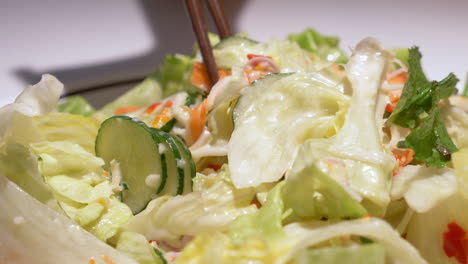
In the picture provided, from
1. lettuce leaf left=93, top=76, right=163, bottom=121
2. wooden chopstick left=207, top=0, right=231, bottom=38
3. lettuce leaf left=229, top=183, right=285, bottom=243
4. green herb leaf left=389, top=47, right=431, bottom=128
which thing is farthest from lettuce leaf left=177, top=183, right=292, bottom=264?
lettuce leaf left=93, top=76, right=163, bottom=121

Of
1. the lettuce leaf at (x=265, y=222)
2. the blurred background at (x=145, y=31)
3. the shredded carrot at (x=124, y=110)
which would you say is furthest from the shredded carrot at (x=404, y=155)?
the blurred background at (x=145, y=31)

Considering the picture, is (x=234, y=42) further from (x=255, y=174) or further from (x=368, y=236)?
(x=368, y=236)

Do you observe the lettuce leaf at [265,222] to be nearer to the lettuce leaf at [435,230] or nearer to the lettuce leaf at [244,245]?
the lettuce leaf at [244,245]

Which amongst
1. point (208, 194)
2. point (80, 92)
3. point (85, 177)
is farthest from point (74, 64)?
point (208, 194)

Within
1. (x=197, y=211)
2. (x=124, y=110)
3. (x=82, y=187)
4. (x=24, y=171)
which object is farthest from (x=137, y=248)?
(x=124, y=110)

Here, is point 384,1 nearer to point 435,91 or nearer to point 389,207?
point 435,91

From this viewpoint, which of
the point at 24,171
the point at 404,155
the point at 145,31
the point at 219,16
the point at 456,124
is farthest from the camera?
the point at 145,31

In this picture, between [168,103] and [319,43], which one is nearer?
[168,103]
